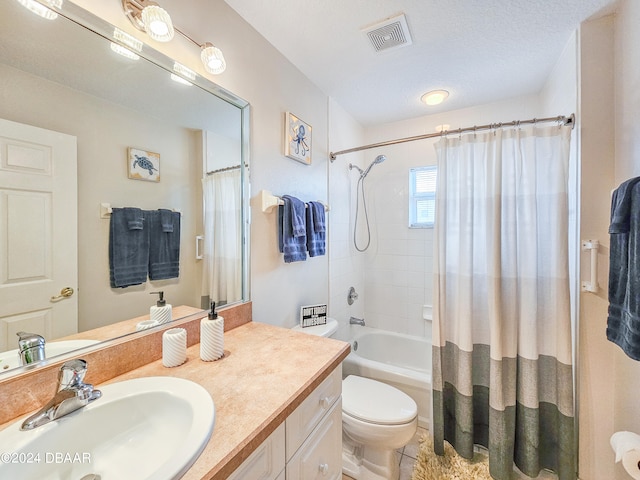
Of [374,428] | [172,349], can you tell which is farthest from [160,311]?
[374,428]

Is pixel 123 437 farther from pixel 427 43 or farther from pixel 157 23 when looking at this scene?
pixel 427 43

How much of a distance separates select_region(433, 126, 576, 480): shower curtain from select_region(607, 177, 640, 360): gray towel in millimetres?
275

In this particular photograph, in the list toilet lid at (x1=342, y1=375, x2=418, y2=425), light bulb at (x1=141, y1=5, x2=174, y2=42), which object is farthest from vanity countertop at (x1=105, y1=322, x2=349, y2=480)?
light bulb at (x1=141, y1=5, x2=174, y2=42)

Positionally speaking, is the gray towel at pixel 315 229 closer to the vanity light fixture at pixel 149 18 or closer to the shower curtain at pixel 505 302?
the shower curtain at pixel 505 302

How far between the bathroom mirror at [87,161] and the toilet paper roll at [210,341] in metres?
0.23

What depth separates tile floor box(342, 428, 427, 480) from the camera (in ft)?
5.04

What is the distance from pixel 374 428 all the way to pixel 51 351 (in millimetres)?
1380

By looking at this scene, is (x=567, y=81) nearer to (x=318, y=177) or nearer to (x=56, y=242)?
(x=318, y=177)

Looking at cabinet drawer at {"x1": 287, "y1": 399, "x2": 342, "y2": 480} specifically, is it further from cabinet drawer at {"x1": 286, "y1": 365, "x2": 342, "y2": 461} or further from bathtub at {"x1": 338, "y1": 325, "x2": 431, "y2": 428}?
bathtub at {"x1": 338, "y1": 325, "x2": 431, "y2": 428}

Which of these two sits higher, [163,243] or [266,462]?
[163,243]

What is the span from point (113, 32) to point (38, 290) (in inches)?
33.6

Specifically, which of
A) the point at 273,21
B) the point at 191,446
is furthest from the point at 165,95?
the point at 191,446

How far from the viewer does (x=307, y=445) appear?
34.1 inches

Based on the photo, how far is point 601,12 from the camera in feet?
4.22
